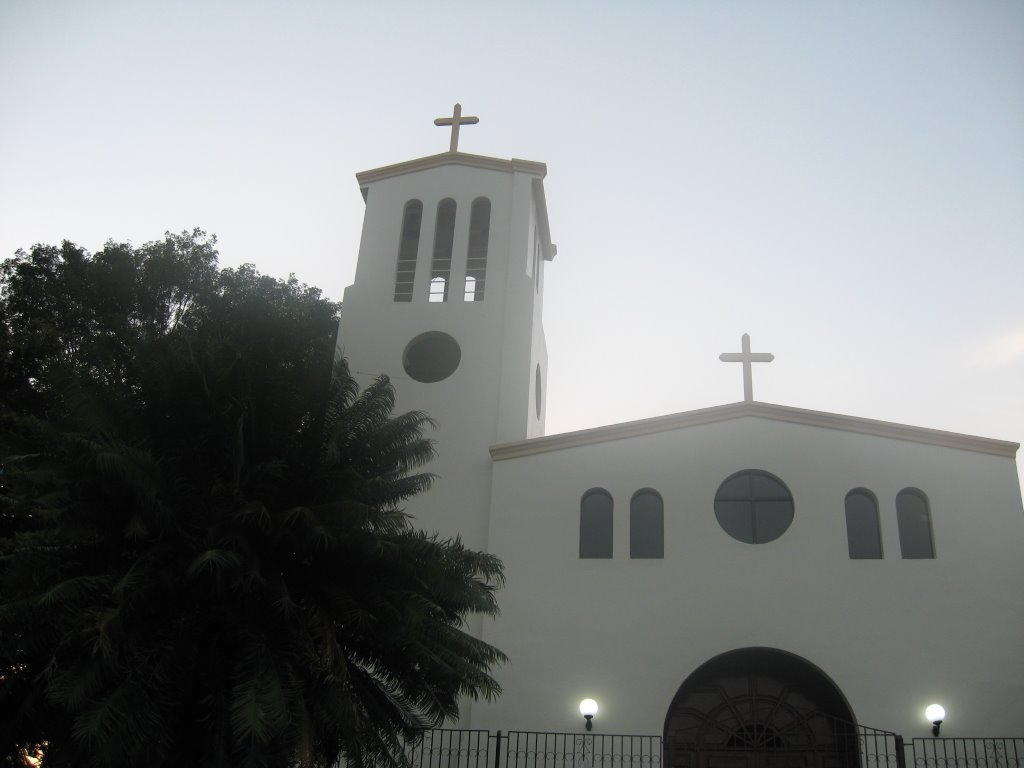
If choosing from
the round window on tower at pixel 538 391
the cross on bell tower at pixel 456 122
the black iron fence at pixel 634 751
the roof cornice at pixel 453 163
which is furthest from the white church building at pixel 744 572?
the cross on bell tower at pixel 456 122

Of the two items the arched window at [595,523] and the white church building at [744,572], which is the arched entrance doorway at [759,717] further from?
the arched window at [595,523]

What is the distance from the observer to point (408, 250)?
73.8 ft

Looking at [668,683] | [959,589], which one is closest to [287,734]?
[668,683]

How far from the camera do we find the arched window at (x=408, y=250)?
71.3ft

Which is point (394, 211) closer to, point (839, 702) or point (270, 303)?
point (270, 303)

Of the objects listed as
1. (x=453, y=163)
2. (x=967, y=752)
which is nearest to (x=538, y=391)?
(x=453, y=163)

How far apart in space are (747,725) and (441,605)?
6.40m

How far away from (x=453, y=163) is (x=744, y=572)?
37.8 ft

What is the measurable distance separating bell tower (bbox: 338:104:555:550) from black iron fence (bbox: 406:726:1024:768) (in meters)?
3.78

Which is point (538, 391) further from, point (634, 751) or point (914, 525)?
point (634, 751)

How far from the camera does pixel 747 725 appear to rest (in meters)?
16.3

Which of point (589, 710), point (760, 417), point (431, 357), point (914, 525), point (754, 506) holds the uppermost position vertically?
point (431, 357)

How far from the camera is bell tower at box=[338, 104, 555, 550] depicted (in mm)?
19484

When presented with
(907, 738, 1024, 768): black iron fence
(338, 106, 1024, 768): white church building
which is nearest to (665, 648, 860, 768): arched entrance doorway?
(338, 106, 1024, 768): white church building
